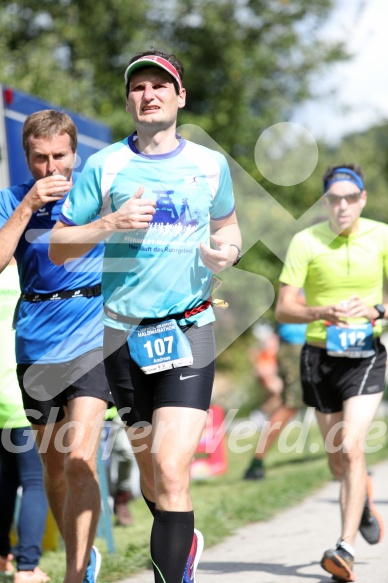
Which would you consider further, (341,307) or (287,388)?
(287,388)

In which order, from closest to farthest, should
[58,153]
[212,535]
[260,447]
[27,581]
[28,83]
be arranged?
[58,153] → [27,581] → [212,535] → [260,447] → [28,83]

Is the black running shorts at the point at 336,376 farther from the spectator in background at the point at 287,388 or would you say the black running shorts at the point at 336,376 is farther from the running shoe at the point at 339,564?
the spectator in background at the point at 287,388

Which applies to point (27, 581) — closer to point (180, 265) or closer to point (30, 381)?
point (30, 381)

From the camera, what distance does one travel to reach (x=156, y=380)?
14.2 feet

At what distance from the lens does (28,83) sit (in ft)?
52.2

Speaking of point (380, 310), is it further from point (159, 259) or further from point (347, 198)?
point (159, 259)

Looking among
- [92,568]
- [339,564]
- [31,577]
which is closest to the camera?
[92,568]

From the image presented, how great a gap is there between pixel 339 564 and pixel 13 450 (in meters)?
2.06

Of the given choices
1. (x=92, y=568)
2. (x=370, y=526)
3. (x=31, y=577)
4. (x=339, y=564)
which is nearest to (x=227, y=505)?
(x=370, y=526)

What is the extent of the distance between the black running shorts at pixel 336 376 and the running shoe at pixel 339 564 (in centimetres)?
101

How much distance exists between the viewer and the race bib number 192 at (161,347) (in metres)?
4.20

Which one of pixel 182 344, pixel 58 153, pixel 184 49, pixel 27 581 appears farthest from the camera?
pixel 184 49

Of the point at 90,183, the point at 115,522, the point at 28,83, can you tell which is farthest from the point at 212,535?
the point at 28,83

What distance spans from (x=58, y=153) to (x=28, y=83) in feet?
37.1
